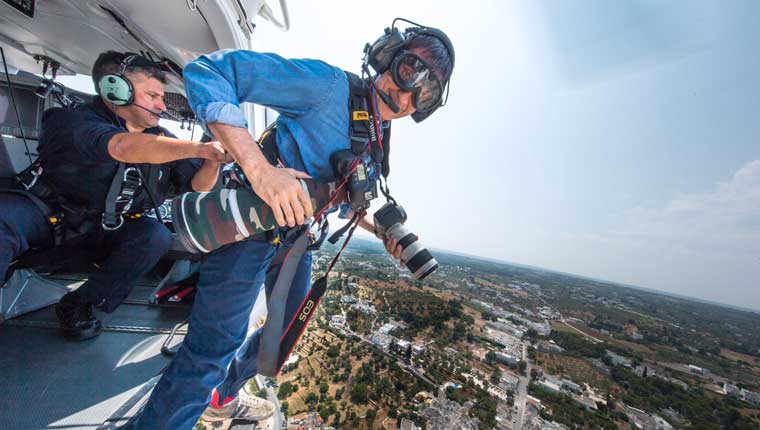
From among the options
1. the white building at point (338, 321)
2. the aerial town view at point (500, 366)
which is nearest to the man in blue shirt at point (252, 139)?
the aerial town view at point (500, 366)

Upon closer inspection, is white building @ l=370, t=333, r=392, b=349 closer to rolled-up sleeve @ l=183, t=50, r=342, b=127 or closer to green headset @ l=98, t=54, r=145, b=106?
green headset @ l=98, t=54, r=145, b=106

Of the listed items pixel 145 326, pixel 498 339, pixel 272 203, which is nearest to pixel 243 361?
pixel 145 326

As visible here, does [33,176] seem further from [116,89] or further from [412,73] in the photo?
[412,73]

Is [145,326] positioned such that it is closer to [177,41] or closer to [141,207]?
[141,207]

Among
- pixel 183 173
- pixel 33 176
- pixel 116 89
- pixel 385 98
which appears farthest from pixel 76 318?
pixel 385 98

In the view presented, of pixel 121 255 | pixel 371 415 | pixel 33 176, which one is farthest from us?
pixel 371 415

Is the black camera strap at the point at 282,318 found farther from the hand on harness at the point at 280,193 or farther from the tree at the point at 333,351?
the tree at the point at 333,351
